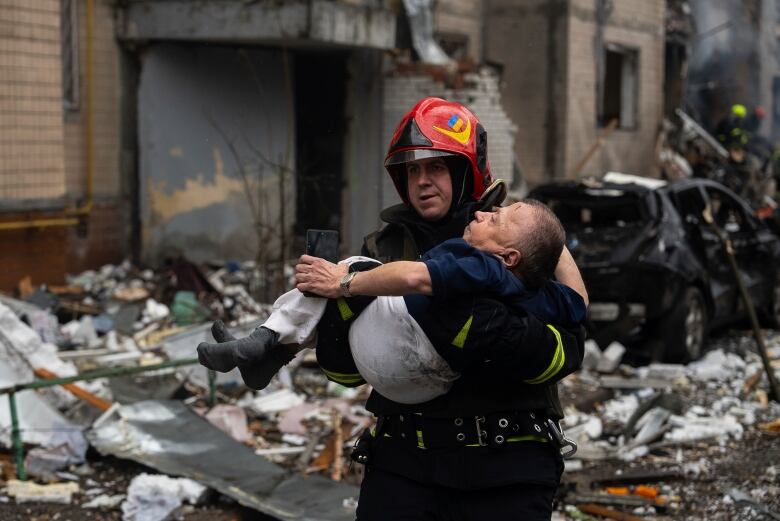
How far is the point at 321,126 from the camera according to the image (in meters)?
13.5

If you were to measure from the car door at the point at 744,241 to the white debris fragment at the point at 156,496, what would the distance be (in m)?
6.09

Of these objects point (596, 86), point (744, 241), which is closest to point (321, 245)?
point (744, 241)

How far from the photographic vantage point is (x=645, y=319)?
332 inches

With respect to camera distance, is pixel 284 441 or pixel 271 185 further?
pixel 271 185

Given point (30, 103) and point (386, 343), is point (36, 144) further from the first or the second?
point (386, 343)

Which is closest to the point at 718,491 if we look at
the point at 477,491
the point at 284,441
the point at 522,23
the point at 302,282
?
the point at 284,441

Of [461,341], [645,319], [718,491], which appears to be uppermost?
[461,341]

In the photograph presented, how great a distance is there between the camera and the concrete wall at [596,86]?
58.9 feet

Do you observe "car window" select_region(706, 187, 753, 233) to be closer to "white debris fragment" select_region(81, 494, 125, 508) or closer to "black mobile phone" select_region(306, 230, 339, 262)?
"white debris fragment" select_region(81, 494, 125, 508)

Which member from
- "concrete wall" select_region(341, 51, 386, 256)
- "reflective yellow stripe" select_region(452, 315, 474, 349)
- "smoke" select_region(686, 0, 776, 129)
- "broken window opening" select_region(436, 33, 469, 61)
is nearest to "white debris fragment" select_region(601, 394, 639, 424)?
"reflective yellow stripe" select_region(452, 315, 474, 349)

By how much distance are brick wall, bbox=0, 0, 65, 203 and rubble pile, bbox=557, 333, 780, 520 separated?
15.6 ft

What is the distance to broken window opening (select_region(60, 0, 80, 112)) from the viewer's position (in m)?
10.1

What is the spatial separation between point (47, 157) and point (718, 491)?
6169 millimetres

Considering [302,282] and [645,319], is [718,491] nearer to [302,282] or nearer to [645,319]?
[645,319]
